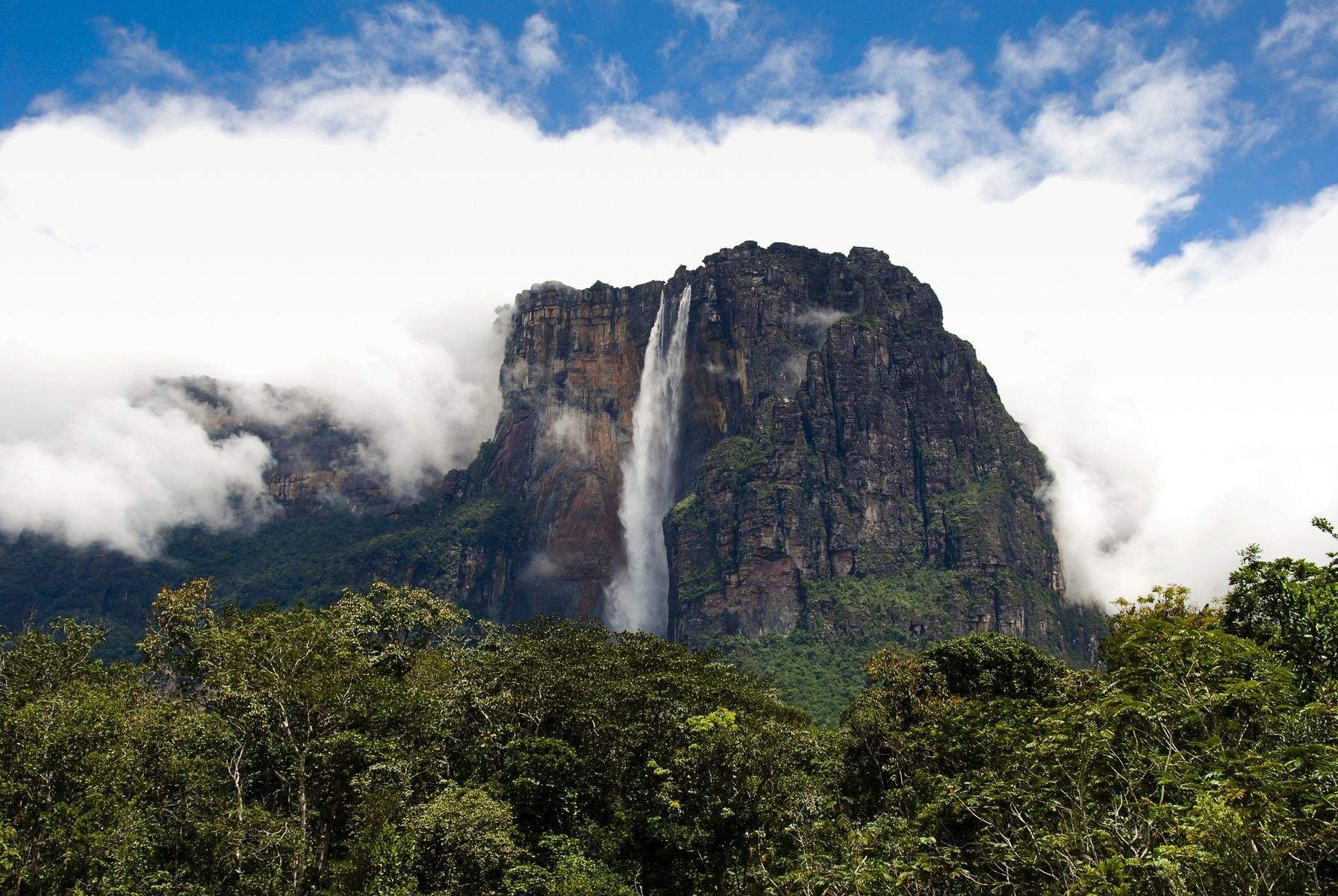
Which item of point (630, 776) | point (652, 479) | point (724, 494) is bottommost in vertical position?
point (630, 776)

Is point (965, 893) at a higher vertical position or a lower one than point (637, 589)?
lower

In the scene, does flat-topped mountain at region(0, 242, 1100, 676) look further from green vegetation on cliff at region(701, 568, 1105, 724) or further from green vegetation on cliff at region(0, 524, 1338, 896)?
green vegetation on cliff at region(0, 524, 1338, 896)

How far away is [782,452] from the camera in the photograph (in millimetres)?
146875

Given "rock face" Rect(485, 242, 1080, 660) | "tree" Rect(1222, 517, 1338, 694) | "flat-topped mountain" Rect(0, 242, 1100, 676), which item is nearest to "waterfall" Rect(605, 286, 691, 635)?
"flat-topped mountain" Rect(0, 242, 1100, 676)

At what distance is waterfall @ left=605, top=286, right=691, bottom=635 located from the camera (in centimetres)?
16475

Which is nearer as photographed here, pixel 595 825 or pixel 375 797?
pixel 375 797

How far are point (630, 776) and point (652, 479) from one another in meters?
139

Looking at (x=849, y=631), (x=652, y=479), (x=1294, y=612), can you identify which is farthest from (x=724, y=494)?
(x=1294, y=612)

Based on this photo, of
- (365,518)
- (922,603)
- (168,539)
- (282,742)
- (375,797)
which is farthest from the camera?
(365,518)

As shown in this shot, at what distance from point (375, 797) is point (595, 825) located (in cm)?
760

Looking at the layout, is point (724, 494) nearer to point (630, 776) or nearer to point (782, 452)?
point (782, 452)

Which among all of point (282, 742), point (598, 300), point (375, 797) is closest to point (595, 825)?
point (375, 797)

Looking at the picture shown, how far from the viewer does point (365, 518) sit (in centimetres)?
19988

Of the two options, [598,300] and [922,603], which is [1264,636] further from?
[598,300]
